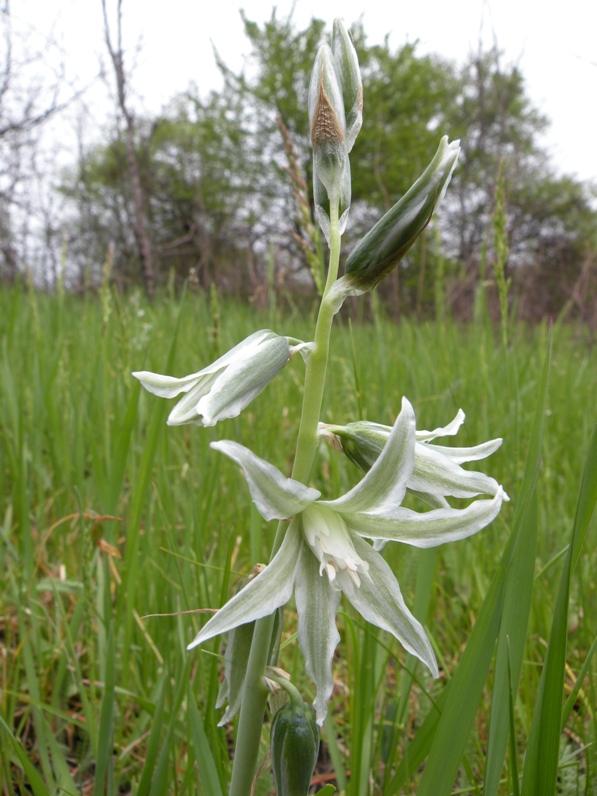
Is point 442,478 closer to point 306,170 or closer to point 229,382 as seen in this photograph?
point 229,382

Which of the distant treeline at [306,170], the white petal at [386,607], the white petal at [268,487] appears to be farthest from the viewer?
the distant treeline at [306,170]

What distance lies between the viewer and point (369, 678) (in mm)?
1142

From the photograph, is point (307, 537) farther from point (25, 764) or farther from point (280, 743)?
point (25, 764)

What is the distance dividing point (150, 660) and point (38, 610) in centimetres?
46

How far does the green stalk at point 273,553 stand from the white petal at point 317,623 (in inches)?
1.8

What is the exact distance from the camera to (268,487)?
Answer: 0.66 metres

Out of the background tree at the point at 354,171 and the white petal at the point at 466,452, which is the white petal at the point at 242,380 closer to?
the white petal at the point at 466,452

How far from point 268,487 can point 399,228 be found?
329mm

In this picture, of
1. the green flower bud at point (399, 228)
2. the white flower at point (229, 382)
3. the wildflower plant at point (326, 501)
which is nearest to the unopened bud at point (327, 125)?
the wildflower plant at point (326, 501)

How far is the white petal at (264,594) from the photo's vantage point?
2.11 feet

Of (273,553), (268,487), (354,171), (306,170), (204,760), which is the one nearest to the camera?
(268,487)

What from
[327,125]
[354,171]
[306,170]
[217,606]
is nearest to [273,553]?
[327,125]

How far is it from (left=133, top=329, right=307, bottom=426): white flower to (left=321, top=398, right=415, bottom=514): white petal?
16 centimetres

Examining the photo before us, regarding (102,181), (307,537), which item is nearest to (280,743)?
(307,537)
